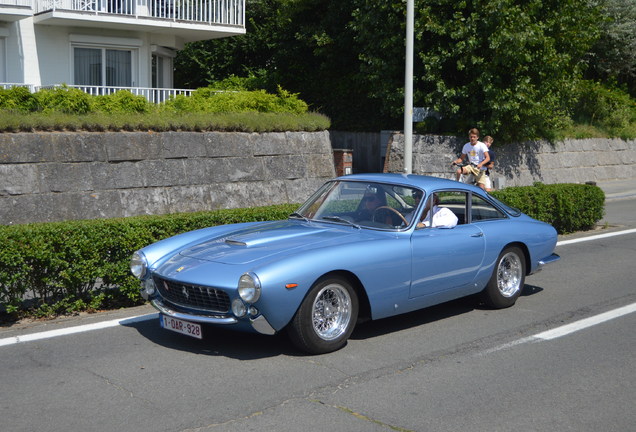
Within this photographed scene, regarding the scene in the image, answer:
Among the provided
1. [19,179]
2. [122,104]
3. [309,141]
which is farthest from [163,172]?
[309,141]

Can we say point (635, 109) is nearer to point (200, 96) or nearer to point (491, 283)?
point (200, 96)

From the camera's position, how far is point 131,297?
8.12 metres

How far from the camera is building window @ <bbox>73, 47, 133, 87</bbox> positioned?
829 inches

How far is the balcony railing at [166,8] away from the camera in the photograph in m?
19.9

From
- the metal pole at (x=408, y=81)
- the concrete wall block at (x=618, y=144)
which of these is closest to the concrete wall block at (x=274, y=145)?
the metal pole at (x=408, y=81)

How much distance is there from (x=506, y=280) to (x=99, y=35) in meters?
16.2

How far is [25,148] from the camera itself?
13258 mm

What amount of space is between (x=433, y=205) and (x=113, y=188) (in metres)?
8.40

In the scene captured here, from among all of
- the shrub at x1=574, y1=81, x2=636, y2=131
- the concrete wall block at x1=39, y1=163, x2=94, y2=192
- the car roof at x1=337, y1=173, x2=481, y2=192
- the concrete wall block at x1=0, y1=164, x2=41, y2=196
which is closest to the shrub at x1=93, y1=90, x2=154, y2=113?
the concrete wall block at x1=39, y1=163, x2=94, y2=192

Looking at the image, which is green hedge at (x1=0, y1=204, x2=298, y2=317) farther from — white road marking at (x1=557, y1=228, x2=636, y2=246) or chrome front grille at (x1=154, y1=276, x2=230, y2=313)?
white road marking at (x1=557, y1=228, x2=636, y2=246)

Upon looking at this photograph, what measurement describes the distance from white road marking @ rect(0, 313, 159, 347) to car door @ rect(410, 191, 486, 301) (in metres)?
2.78

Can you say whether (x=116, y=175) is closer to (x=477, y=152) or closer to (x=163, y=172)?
(x=163, y=172)

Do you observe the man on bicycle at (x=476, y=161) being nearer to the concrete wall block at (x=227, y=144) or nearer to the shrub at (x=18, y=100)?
the concrete wall block at (x=227, y=144)

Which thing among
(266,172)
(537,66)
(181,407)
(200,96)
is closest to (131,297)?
(181,407)
